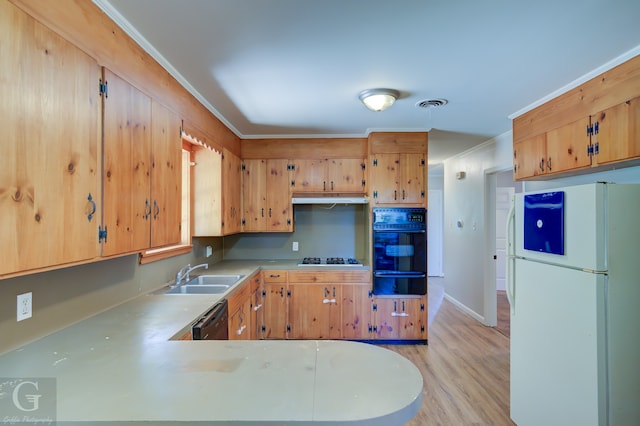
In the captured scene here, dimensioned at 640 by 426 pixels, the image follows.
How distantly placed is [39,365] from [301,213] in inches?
122

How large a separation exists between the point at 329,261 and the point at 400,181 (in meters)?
1.32

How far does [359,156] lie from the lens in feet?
12.3

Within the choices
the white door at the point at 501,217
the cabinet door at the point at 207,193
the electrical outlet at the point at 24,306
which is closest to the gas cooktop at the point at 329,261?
the cabinet door at the point at 207,193

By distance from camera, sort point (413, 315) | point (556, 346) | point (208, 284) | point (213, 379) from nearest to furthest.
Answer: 1. point (213, 379)
2. point (556, 346)
3. point (208, 284)
4. point (413, 315)

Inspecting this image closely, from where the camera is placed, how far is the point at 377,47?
1777 millimetres

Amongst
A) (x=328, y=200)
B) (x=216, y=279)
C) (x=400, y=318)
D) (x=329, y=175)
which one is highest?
(x=329, y=175)

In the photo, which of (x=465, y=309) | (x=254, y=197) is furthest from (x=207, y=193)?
(x=465, y=309)

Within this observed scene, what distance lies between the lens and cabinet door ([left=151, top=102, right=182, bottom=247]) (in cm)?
181

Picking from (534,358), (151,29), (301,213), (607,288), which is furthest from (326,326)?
(151,29)

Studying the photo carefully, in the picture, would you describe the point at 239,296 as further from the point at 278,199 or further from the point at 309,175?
the point at 309,175

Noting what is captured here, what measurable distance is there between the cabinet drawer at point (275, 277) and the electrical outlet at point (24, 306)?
2268 mm

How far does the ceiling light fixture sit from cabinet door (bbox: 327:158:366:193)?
4.27ft

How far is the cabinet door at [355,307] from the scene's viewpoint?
348 centimetres

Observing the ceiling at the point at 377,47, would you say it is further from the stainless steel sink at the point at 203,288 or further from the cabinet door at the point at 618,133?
the stainless steel sink at the point at 203,288
